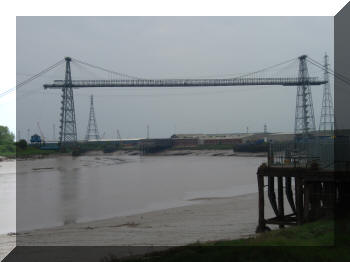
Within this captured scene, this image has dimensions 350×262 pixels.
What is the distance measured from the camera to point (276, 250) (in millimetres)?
5336

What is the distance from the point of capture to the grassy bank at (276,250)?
515 centimetres

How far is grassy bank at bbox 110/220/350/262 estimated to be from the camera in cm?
515

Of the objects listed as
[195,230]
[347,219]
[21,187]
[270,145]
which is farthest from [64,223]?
[21,187]

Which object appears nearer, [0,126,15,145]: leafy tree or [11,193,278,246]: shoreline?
[11,193,278,246]: shoreline

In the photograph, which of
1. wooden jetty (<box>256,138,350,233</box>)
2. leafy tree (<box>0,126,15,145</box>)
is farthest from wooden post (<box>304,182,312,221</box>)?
leafy tree (<box>0,126,15,145</box>)

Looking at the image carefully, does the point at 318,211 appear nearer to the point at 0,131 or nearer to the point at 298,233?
the point at 298,233

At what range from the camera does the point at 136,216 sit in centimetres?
1349

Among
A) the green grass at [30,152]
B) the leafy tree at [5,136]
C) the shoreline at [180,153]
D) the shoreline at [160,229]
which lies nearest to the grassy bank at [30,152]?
the green grass at [30,152]

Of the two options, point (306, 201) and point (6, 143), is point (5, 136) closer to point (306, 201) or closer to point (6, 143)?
point (6, 143)

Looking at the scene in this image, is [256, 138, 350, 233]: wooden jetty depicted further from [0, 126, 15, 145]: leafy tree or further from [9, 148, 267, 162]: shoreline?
[0, 126, 15, 145]: leafy tree

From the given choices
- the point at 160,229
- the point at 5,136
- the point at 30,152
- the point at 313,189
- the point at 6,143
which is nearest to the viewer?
the point at 313,189

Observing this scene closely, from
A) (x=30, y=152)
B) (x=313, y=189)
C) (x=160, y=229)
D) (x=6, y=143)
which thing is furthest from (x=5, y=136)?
(x=313, y=189)

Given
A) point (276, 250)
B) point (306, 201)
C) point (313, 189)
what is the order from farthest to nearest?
point (313, 189) < point (306, 201) < point (276, 250)

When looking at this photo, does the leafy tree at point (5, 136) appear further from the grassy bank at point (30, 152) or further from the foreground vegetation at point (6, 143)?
the grassy bank at point (30, 152)
